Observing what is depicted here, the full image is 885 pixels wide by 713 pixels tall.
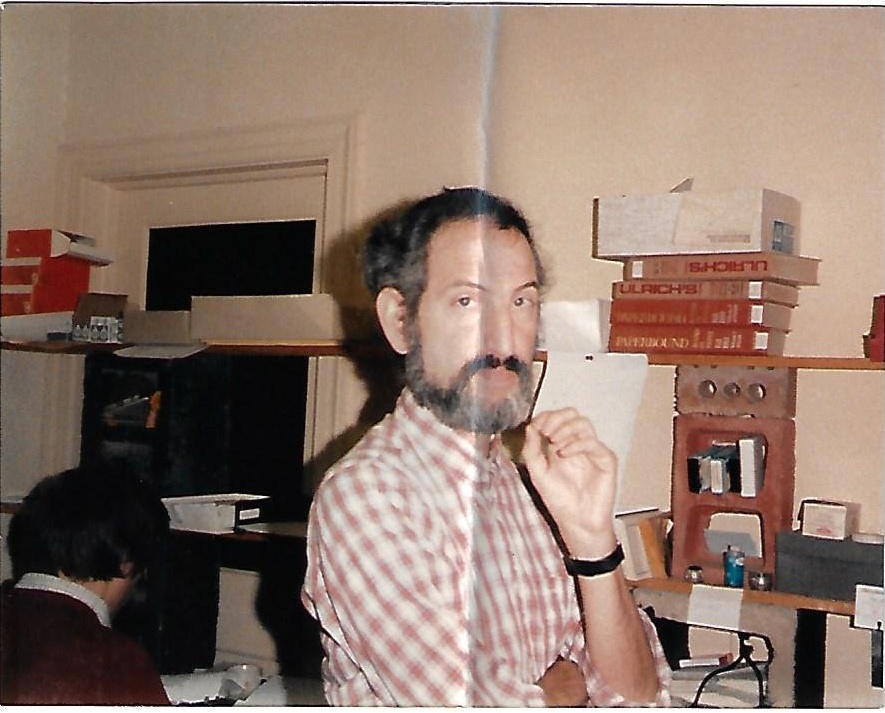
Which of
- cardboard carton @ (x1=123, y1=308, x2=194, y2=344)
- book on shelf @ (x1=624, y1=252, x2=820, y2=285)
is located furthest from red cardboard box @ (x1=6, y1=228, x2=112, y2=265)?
book on shelf @ (x1=624, y1=252, x2=820, y2=285)

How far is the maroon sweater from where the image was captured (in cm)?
116

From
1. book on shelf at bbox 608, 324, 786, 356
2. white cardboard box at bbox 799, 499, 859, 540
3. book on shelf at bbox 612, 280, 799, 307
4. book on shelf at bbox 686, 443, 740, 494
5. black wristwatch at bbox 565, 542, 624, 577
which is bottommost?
black wristwatch at bbox 565, 542, 624, 577

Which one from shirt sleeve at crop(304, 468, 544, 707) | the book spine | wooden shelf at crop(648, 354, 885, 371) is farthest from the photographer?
the book spine

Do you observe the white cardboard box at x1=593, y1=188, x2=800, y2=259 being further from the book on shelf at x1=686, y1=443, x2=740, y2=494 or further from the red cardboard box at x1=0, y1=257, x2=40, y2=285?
the red cardboard box at x1=0, y1=257, x2=40, y2=285

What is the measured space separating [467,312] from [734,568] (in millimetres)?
550

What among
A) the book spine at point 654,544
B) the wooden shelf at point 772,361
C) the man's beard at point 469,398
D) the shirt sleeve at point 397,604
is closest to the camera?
the shirt sleeve at point 397,604

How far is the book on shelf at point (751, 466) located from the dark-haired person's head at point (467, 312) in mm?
333

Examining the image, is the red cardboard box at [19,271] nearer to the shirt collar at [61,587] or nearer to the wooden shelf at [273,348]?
the wooden shelf at [273,348]

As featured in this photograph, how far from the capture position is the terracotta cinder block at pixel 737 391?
52.3 inches

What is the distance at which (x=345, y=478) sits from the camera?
3.69 feet

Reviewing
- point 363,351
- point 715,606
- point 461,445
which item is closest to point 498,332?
point 461,445

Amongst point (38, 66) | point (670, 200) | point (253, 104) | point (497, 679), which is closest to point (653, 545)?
point (497, 679)

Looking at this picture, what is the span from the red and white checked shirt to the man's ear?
0.23 feet

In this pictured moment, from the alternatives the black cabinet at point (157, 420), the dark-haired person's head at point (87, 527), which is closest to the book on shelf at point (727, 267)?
the black cabinet at point (157, 420)
